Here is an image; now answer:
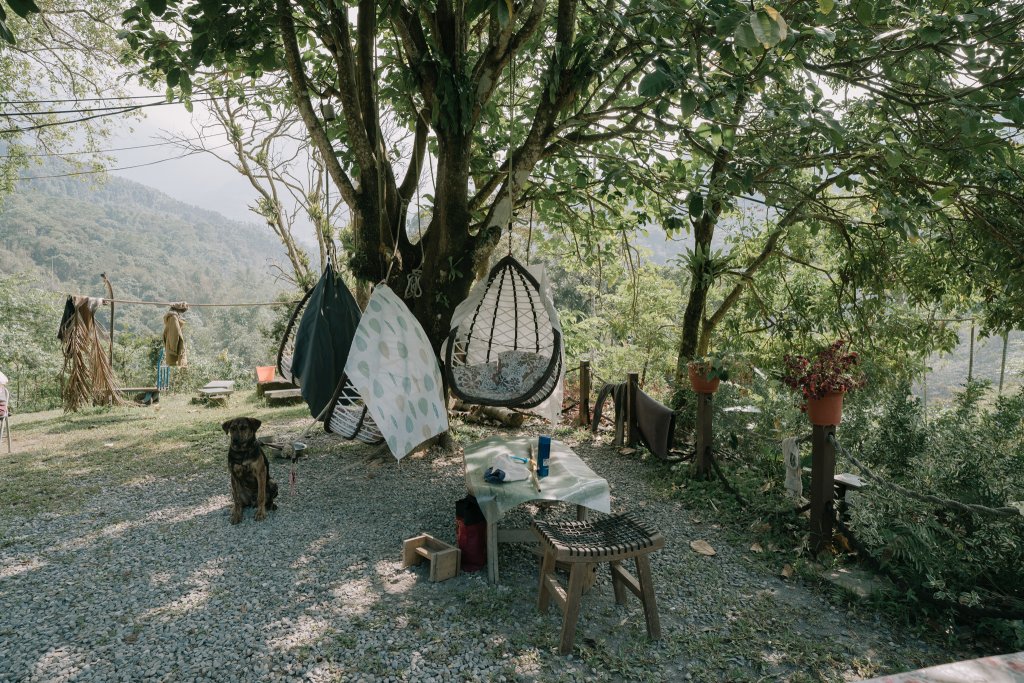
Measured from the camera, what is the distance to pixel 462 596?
97.1 inches

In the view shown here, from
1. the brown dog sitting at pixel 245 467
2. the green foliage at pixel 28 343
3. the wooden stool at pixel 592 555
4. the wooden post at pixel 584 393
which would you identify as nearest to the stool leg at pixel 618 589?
the wooden stool at pixel 592 555

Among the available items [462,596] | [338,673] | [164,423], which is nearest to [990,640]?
[462,596]

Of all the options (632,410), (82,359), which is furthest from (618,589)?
(82,359)

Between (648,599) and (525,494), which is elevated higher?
(525,494)

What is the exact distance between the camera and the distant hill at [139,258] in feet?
84.1

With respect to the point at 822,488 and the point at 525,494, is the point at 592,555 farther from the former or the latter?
the point at 822,488

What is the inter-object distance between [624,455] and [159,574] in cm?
333

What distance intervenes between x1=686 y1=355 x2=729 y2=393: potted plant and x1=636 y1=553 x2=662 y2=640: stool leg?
1819mm

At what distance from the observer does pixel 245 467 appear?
322cm

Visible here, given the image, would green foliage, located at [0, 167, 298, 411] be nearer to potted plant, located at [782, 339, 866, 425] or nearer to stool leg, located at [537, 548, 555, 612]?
stool leg, located at [537, 548, 555, 612]

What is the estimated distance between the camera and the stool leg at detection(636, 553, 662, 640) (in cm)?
221

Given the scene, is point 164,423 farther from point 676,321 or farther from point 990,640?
point 990,640

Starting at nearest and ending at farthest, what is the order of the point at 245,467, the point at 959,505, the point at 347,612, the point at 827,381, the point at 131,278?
the point at 959,505 < the point at 347,612 < the point at 827,381 < the point at 245,467 < the point at 131,278

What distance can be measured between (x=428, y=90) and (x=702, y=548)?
326 cm
